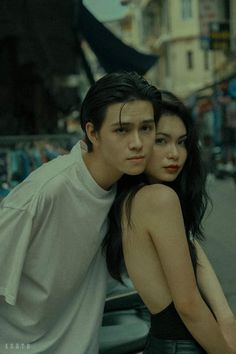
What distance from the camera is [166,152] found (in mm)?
2145

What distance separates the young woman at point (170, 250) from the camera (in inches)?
78.0

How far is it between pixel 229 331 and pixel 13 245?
2.23 ft

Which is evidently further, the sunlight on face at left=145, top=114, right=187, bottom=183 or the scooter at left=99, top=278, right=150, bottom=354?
the scooter at left=99, top=278, right=150, bottom=354

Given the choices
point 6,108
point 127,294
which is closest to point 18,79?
point 6,108

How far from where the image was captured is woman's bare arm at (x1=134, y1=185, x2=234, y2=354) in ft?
6.46

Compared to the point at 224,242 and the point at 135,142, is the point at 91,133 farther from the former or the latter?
the point at 224,242

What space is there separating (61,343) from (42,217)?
1.36ft

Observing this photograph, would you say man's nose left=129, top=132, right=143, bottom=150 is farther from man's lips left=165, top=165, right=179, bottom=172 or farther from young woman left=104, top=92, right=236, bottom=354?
man's lips left=165, top=165, right=179, bottom=172

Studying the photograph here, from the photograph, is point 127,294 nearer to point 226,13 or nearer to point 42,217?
point 42,217

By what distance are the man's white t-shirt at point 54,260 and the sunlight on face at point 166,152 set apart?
0.14m

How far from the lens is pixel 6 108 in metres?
7.59

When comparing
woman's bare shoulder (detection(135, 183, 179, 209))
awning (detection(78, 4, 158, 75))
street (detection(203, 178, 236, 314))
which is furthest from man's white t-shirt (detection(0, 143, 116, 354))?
awning (detection(78, 4, 158, 75))

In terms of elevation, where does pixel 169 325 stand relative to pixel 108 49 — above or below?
below

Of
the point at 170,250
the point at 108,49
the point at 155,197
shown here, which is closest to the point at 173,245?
the point at 170,250
